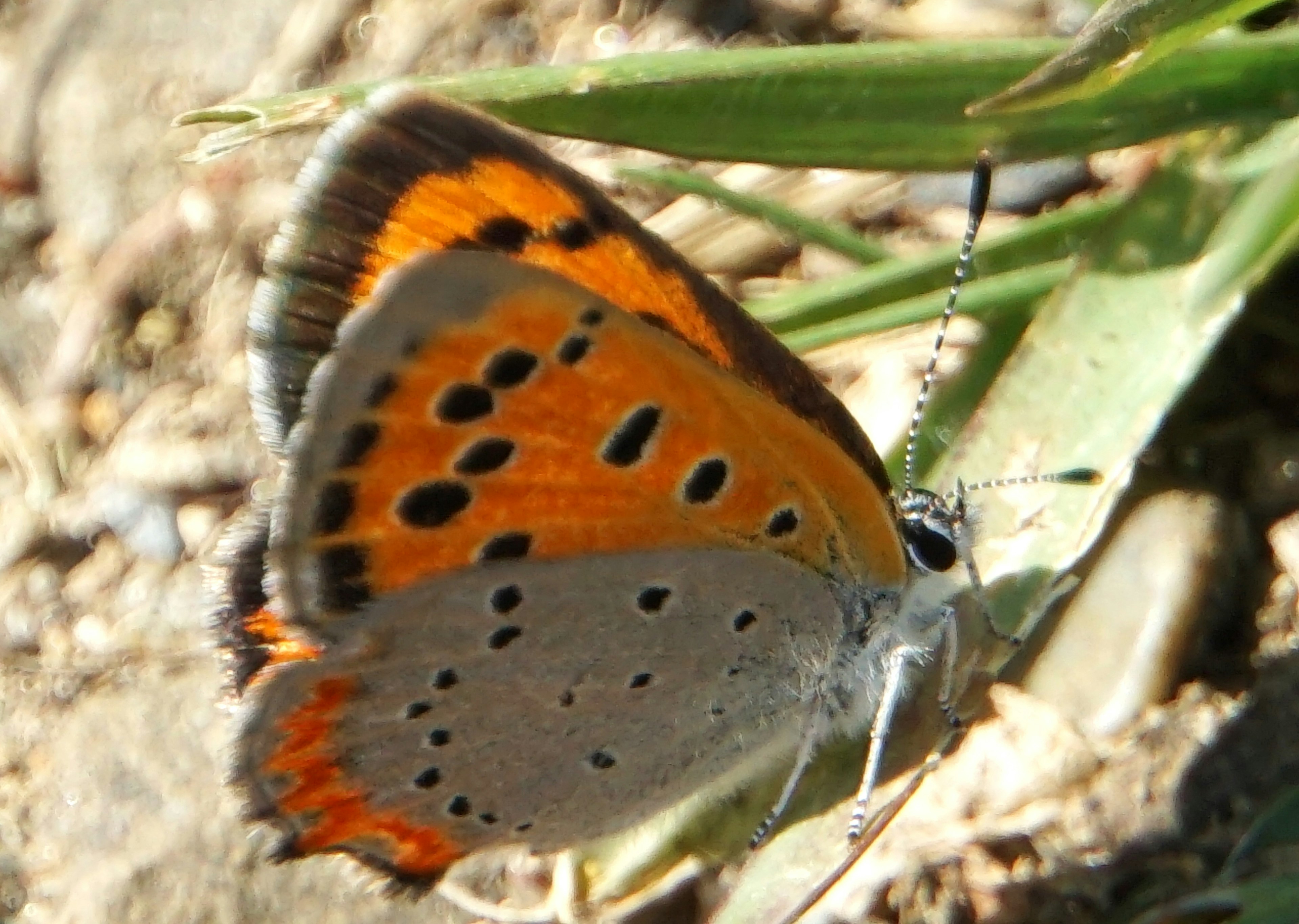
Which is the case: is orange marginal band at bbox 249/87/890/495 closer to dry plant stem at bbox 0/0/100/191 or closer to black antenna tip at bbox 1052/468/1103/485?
Result: black antenna tip at bbox 1052/468/1103/485

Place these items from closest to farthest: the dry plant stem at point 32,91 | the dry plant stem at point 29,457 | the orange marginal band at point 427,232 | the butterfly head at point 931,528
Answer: the orange marginal band at point 427,232, the butterfly head at point 931,528, the dry plant stem at point 29,457, the dry plant stem at point 32,91

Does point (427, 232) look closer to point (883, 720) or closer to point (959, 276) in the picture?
point (959, 276)

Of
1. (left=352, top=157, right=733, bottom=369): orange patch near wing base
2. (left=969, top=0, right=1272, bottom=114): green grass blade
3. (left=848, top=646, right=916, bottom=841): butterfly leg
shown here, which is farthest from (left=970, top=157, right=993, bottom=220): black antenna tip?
(left=848, top=646, right=916, bottom=841): butterfly leg

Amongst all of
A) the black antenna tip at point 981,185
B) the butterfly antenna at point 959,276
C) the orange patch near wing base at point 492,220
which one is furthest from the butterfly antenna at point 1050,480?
the orange patch near wing base at point 492,220

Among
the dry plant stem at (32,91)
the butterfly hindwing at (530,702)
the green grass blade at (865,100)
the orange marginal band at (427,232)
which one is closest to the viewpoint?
the orange marginal band at (427,232)

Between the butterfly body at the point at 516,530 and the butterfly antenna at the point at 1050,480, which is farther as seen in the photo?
the butterfly antenna at the point at 1050,480

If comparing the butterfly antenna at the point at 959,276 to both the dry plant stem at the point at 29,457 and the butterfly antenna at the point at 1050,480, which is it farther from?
the dry plant stem at the point at 29,457

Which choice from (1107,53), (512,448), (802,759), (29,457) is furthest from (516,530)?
(29,457)
